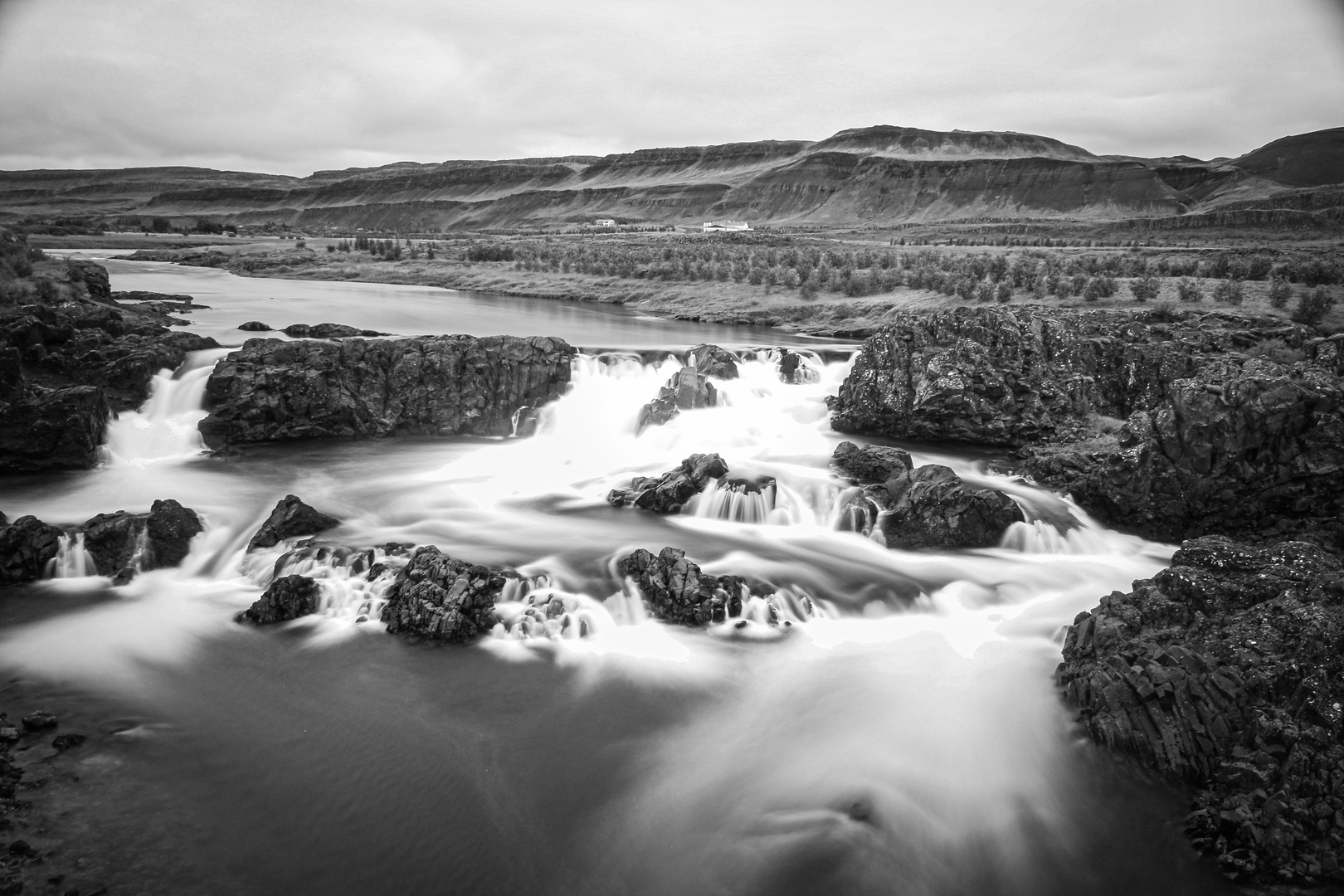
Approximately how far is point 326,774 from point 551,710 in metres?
2.96

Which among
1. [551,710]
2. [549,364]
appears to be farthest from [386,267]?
[551,710]

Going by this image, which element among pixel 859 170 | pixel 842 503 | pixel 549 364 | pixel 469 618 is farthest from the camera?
pixel 859 170

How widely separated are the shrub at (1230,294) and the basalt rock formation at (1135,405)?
13.5ft

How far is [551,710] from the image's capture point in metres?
11.6

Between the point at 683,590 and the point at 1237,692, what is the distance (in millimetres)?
7760

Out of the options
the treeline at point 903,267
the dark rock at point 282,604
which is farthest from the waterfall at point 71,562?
the treeline at point 903,267

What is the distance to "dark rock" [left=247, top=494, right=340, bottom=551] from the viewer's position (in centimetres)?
1573

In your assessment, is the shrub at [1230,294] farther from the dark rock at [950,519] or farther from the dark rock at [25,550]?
the dark rock at [25,550]

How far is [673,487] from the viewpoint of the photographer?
61.4 ft

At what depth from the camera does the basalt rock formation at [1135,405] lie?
52.2 ft

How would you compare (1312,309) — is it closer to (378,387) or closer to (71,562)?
(378,387)

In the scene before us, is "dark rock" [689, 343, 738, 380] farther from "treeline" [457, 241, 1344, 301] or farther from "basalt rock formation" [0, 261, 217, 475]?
"basalt rock formation" [0, 261, 217, 475]

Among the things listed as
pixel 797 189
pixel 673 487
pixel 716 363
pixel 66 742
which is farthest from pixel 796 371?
pixel 797 189

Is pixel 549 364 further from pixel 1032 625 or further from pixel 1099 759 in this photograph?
pixel 1099 759
